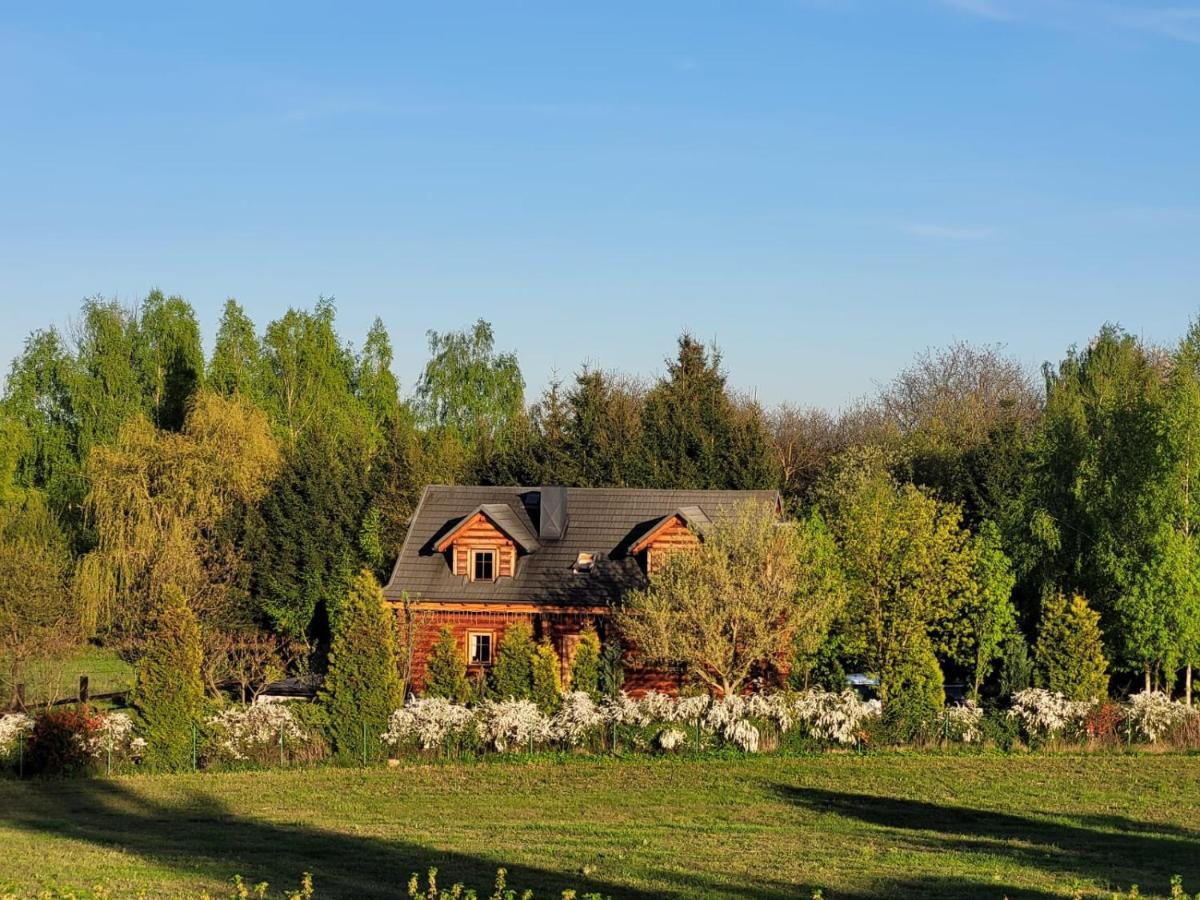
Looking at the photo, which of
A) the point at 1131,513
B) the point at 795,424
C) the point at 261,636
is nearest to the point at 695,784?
the point at 1131,513

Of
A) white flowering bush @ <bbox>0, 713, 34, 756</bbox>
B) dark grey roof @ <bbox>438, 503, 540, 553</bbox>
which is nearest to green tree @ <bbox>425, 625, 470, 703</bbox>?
dark grey roof @ <bbox>438, 503, 540, 553</bbox>

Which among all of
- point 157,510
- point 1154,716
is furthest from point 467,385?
point 1154,716

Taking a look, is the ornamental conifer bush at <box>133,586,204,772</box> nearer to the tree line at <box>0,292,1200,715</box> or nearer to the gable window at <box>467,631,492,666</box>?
the tree line at <box>0,292,1200,715</box>

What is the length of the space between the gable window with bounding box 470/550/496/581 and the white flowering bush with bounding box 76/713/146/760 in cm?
1161

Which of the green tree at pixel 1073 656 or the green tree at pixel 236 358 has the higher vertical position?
the green tree at pixel 236 358

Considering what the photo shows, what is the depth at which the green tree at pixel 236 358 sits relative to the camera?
6044cm

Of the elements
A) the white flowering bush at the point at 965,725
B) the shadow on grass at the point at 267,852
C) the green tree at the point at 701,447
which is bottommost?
the shadow on grass at the point at 267,852

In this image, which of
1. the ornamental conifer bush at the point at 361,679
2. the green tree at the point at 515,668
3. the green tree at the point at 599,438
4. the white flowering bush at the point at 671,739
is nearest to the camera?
the white flowering bush at the point at 671,739

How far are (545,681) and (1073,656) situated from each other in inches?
488

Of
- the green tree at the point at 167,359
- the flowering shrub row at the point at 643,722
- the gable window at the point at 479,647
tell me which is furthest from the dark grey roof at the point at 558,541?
the green tree at the point at 167,359

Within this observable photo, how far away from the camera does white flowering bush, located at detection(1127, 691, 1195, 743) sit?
31.7 meters

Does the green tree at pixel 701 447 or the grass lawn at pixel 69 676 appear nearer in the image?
the grass lawn at pixel 69 676

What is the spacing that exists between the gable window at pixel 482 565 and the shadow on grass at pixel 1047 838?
15255 millimetres

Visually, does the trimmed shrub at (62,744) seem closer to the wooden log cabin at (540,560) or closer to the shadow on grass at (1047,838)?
the wooden log cabin at (540,560)
